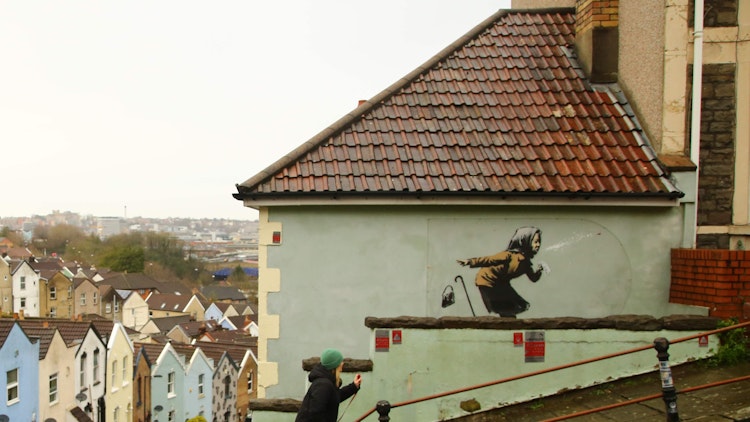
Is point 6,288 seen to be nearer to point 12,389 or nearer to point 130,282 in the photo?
point 130,282

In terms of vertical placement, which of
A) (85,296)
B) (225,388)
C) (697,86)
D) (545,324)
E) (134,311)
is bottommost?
(134,311)

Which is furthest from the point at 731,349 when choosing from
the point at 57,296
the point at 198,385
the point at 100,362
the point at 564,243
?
the point at 57,296

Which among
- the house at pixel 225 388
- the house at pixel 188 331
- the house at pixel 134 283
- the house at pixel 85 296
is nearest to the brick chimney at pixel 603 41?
the house at pixel 225 388

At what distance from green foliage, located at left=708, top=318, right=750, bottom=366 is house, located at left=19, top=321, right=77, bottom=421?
97.2 ft

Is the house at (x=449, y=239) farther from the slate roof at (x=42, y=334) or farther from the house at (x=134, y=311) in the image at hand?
the house at (x=134, y=311)

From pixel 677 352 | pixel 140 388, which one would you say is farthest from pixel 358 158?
pixel 140 388

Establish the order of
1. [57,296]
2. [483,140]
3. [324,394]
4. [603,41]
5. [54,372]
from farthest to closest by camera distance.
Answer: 1. [57,296]
2. [54,372]
3. [603,41]
4. [483,140]
5. [324,394]

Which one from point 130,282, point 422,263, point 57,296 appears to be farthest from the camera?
point 130,282

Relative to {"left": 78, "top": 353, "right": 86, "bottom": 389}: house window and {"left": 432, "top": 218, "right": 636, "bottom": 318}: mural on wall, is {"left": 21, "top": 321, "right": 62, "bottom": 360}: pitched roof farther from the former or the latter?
{"left": 432, "top": 218, "right": 636, "bottom": 318}: mural on wall

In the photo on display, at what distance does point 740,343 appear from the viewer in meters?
7.29

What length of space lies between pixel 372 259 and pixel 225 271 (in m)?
158

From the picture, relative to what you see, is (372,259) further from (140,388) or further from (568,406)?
(140,388)

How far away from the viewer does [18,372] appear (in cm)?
2825

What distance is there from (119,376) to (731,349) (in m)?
36.8
